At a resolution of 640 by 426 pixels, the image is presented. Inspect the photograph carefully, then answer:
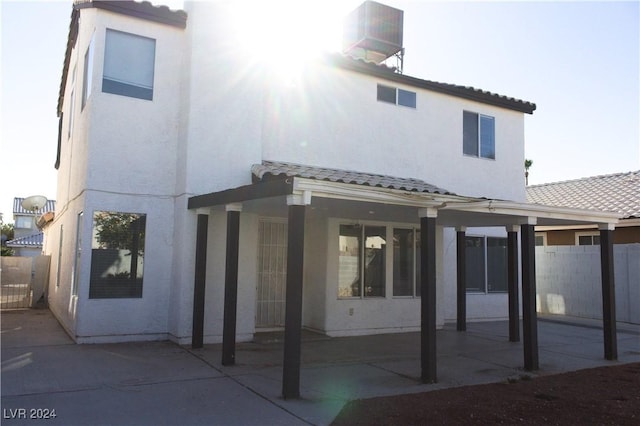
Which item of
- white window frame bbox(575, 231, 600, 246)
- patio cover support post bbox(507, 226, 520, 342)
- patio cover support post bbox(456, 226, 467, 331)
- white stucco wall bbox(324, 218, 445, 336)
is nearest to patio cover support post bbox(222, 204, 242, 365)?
white stucco wall bbox(324, 218, 445, 336)

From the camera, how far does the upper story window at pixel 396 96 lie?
12719 mm

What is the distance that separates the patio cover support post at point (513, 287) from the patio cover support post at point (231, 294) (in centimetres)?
648

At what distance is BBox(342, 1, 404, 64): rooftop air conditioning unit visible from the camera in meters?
14.2

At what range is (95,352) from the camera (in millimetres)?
8469

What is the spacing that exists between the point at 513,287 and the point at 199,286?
273 inches

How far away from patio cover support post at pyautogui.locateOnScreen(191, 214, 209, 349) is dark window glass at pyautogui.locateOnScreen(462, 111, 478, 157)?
8.02 m

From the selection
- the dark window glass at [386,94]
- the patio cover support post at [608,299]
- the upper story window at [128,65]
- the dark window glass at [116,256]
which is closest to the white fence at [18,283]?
the dark window glass at [116,256]

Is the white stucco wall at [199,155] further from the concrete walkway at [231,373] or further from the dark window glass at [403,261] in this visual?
the concrete walkway at [231,373]

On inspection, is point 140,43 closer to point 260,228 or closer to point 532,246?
point 260,228

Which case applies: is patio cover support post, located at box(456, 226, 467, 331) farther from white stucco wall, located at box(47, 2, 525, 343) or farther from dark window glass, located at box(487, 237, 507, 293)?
dark window glass, located at box(487, 237, 507, 293)

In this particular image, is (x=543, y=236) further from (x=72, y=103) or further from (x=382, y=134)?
(x=72, y=103)

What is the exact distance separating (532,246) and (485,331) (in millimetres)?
4525

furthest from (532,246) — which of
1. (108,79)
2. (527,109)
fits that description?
(108,79)

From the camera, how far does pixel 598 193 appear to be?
18.9 meters
